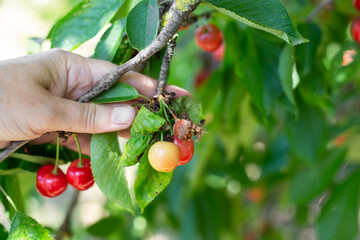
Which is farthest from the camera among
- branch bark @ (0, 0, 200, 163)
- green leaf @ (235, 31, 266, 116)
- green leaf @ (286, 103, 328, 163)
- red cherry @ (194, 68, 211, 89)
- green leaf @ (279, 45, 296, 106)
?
red cherry @ (194, 68, 211, 89)

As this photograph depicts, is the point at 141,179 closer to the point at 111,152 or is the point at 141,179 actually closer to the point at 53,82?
the point at 111,152

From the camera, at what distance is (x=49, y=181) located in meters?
1.12

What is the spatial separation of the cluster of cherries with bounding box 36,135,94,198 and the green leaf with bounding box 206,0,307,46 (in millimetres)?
617

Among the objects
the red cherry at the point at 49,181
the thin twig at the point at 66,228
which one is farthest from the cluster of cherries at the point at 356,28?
the thin twig at the point at 66,228

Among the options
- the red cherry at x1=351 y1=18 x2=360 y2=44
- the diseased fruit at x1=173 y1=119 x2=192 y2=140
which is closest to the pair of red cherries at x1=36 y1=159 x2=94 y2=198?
the diseased fruit at x1=173 y1=119 x2=192 y2=140

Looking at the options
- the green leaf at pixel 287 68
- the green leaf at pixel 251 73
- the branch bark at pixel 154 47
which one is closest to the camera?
the branch bark at pixel 154 47

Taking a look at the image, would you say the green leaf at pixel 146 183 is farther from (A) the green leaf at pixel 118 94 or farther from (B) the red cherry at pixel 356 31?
(B) the red cherry at pixel 356 31

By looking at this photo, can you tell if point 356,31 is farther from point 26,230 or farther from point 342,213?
point 26,230

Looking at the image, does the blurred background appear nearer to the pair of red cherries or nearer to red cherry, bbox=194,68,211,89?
red cherry, bbox=194,68,211,89

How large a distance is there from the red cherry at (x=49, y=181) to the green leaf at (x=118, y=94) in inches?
12.4

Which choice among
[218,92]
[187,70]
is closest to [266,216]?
[187,70]

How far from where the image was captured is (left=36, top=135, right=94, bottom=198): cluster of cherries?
1.10 m

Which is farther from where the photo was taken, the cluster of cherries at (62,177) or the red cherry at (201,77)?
the red cherry at (201,77)

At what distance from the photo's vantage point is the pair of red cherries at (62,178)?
1.10 meters
